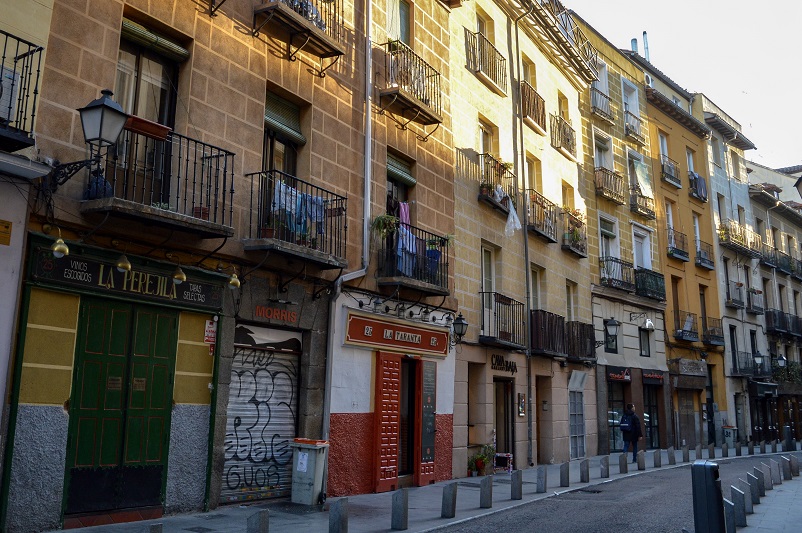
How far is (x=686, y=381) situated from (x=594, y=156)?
9.50 meters

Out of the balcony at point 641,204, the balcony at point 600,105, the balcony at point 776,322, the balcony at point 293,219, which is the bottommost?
the balcony at point 293,219

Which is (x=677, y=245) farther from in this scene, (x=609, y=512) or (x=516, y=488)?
(x=609, y=512)

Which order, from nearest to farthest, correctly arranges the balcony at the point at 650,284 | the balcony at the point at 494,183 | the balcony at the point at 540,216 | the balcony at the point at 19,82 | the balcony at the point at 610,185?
A: the balcony at the point at 19,82
the balcony at the point at 494,183
the balcony at the point at 540,216
the balcony at the point at 610,185
the balcony at the point at 650,284

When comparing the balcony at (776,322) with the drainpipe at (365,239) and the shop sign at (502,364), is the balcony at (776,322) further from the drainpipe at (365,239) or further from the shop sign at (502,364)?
the drainpipe at (365,239)

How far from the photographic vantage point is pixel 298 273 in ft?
39.4

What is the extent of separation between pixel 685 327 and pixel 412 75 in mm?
18259

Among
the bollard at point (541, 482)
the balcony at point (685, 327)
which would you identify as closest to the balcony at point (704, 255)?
the balcony at point (685, 327)

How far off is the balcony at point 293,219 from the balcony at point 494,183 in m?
6.12

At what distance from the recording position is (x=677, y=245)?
97.5ft

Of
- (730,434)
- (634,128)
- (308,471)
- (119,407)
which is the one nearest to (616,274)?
(634,128)

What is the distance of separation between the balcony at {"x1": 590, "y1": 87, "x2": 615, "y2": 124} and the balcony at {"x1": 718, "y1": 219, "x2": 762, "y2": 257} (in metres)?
9.92

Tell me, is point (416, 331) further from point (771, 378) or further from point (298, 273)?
point (771, 378)

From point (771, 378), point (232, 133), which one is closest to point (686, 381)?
point (771, 378)

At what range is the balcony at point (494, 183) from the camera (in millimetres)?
18281
